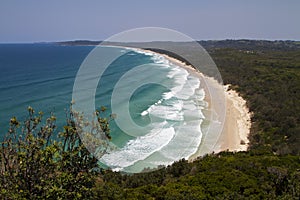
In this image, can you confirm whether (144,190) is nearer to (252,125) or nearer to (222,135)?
(222,135)

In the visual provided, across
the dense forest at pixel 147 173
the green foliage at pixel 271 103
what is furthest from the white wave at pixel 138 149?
the green foliage at pixel 271 103

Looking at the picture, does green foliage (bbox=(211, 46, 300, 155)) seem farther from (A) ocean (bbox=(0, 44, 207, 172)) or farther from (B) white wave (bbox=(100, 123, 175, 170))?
(B) white wave (bbox=(100, 123, 175, 170))

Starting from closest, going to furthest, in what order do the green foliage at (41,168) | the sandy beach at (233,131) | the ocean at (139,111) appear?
the green foliage at (41,168)
the ocean at (139,111)
the sandy beach at (233,131)

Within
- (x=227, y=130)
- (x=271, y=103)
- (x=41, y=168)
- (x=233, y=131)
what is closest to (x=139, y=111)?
(x=227, y=130)

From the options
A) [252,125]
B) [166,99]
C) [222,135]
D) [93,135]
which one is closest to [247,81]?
[166,99]

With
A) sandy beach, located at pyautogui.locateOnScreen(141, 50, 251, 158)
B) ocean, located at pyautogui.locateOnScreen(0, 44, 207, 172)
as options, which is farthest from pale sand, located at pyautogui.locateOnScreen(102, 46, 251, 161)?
ocean, located at pyautogui.locateOnScreen(0, 44, 207, 172)

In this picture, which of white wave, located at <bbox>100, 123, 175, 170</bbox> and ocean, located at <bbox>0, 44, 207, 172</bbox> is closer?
white wave, located at <bbox>100, 123, 175, 170</bbox>

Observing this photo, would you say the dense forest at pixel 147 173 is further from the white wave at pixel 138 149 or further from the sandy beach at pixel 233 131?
the white wave at pixel 138 149

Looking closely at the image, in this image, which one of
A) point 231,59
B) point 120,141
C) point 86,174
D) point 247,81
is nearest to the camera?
point 86,174
